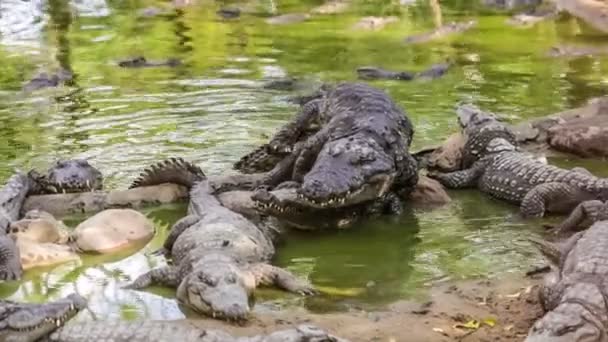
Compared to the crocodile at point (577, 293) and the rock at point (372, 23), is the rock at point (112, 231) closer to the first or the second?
the crocodile at point (577, 293)

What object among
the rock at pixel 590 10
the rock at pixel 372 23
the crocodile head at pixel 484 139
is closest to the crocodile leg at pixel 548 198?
the crocodile head at pixel 484 139

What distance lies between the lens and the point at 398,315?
502 cm

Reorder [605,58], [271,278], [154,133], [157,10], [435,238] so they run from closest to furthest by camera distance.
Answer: [271,278], [435,238], [154,133], [605,58], [157,10]

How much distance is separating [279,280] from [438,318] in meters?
0.98

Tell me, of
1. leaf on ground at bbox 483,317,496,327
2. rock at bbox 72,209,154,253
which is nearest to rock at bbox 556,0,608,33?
rock at bbox 72,209,154,253

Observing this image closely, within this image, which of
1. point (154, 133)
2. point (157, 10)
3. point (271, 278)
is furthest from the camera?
point (157, 10)

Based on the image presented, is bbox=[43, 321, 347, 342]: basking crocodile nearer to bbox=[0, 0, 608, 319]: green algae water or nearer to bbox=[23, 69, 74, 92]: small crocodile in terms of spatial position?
bbox=[0, 0, 608, 319]: green algae water

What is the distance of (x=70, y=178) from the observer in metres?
7.35

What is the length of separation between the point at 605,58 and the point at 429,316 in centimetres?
975

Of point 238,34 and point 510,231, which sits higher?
point 510,231

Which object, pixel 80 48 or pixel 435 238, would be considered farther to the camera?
pixel 80 48

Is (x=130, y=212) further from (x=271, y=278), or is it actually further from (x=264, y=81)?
(x=264, y=81)

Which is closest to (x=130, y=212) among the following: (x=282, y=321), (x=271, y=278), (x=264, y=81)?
(x=271, y=278)

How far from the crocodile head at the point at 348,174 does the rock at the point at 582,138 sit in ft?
6.89
